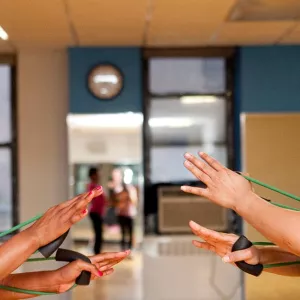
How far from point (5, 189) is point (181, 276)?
1.89 meters

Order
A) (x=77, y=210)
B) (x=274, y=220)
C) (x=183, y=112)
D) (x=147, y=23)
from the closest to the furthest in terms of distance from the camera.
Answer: (x=274, y=220) < (x=77, y=210) < (x=147, y=23) < (x=183, y=112)

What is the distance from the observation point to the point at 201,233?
1.70m

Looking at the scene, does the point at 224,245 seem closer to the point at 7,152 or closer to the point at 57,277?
the point at 57,277

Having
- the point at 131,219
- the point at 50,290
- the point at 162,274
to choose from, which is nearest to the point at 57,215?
the point at 50,290

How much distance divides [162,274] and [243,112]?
1.64 meters

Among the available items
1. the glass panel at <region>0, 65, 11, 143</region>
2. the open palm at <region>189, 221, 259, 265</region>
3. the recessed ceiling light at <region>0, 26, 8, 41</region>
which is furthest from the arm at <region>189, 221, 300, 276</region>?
the glass panel at <region>0, 65, 11, 143</region>

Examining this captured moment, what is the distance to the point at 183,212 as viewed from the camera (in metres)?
5.42

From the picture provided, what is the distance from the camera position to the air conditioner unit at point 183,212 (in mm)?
5393

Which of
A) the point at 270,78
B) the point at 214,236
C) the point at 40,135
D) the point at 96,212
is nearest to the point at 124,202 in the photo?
the point at 96,212

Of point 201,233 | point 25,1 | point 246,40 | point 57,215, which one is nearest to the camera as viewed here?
point 57,215

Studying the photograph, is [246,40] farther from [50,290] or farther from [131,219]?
[50,290]

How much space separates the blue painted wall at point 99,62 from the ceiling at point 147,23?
12 cm

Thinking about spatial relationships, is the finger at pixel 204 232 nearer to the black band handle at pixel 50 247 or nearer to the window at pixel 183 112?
the black band handle at pixel 50 247

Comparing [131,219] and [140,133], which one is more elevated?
[140,133]
